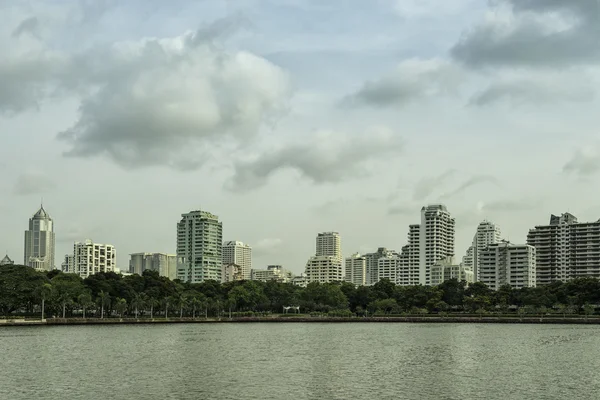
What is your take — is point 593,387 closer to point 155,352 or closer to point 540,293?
point 155,352

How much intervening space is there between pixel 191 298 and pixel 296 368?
4534 inches

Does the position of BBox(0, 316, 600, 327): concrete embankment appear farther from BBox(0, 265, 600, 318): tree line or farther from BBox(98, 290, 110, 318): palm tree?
BBox(98, 290, 110, 318): palm tree

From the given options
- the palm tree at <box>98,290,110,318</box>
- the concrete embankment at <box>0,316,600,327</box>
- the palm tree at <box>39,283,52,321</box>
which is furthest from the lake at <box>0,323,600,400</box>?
the palm tree at <box>98,290,110,318</box>

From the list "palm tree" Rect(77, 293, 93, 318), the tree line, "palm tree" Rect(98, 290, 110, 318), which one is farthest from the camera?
"palm tree" Rect(98, 290, 110, 318)

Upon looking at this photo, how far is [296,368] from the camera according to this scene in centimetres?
6838

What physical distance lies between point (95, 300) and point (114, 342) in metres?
65.5

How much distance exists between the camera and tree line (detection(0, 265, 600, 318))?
488 feet

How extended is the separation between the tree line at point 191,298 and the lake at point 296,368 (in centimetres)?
4273

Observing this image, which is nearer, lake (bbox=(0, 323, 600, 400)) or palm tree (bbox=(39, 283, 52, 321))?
lake (bbox=(0, 323, 600, 400))

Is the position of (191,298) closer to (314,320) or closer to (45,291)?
(314,320)

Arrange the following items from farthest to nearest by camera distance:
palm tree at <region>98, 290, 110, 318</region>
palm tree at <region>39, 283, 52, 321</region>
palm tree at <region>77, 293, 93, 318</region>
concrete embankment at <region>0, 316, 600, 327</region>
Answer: palm tree at <region>98, 290, 110, 318</region> < palm tree at <region>77, 293, 93, 318</region> < concrete embankment at <region>0, 316, 600, 327</region> < palm tree at <region>39, 283, 52, 321</region>

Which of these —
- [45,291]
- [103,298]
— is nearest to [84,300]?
[103,298]

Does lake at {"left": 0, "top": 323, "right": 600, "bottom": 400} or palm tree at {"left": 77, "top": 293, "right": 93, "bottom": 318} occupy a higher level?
palm tree at {"left": 77, "top": 293, "right": 93, "bottom": 318}

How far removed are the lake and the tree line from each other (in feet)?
140
